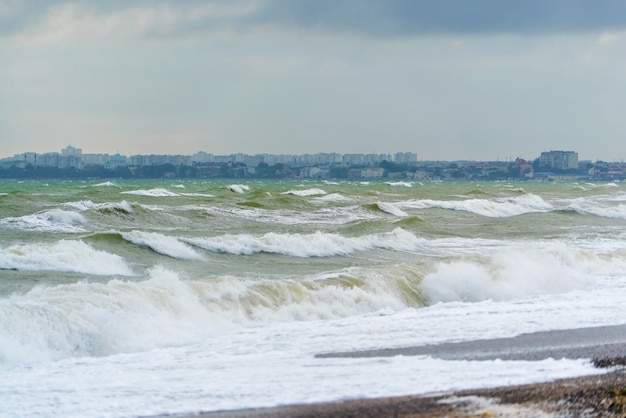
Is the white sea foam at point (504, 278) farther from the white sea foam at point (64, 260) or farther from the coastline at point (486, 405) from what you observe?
the coastline at point (486, 405)

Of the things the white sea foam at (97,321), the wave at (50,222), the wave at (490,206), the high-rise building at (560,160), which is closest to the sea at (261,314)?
the white sea foam at (97,321)

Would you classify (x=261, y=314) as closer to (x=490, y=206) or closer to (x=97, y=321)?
(x=97, y=321)

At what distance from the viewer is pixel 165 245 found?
23312 millimetres

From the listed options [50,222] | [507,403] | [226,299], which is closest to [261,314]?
[226,299]

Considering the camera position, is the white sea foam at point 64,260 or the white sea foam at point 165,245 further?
the white sea foam at point 165,245

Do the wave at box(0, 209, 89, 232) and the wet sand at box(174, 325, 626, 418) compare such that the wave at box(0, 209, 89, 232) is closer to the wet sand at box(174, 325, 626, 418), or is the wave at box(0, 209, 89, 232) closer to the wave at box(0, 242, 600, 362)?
the wave at box(0, 242, 600, 362)

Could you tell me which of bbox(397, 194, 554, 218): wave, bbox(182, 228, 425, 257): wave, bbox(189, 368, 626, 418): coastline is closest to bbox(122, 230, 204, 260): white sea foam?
bbox(182, 228, 425, 257): wave

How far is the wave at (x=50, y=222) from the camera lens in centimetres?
2944

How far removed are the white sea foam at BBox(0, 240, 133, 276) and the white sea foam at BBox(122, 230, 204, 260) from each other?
2511 mm

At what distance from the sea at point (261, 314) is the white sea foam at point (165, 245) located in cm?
6

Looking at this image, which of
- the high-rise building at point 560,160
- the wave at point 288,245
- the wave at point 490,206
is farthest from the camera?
the high-rise building at point 560,160

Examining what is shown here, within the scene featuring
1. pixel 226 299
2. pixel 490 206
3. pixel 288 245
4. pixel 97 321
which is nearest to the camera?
pixel 97 321

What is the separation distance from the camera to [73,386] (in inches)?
342

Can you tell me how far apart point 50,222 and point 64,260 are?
42.2ft
